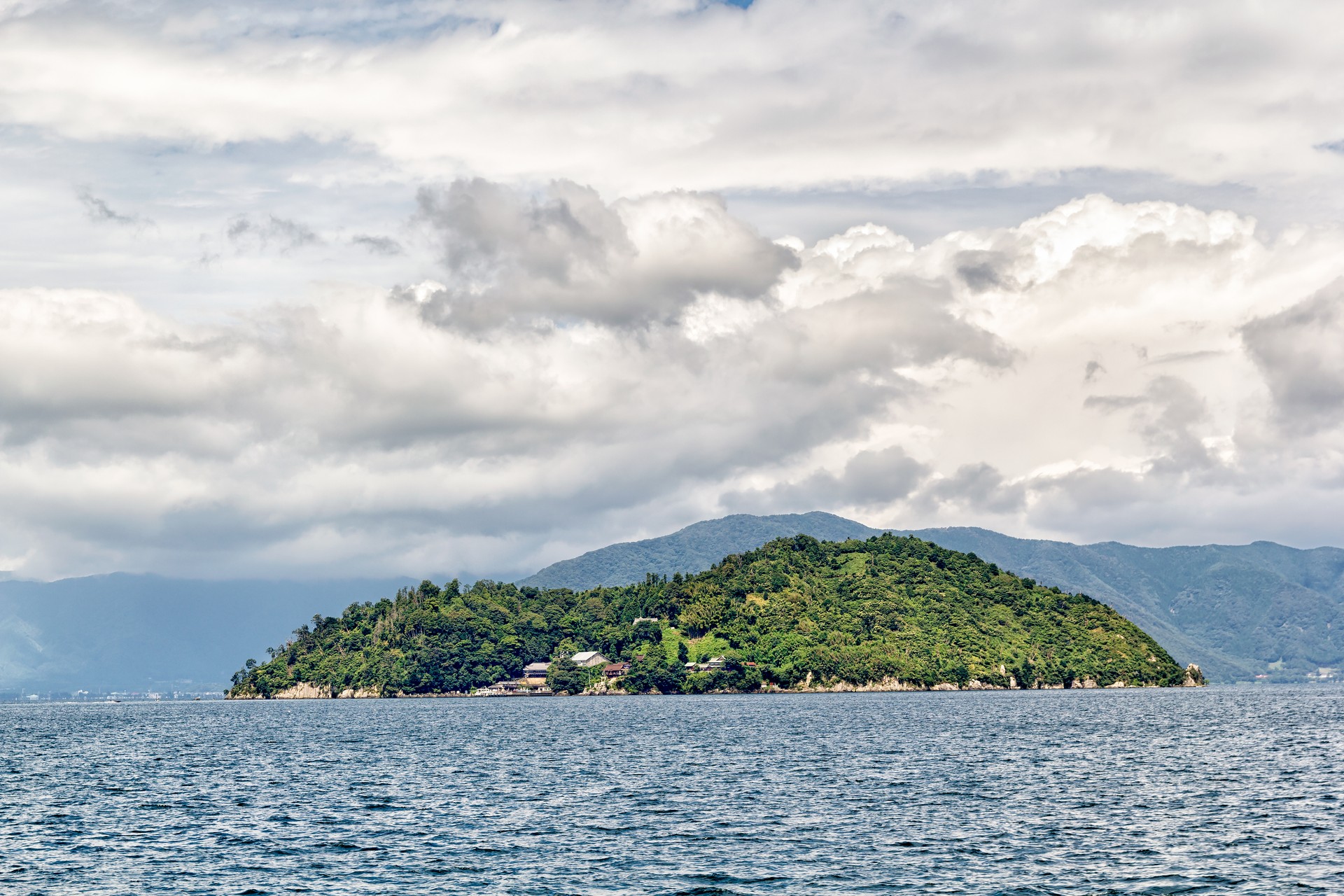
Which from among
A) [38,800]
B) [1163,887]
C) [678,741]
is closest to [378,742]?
[678,741]

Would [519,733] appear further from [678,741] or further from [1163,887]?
[1163,887]

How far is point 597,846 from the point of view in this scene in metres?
80.1

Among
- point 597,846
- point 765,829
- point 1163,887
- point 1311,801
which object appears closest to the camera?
point 1163,887

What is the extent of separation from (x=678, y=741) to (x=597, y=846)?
9141 cm

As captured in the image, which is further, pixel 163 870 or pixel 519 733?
pixel 519 733

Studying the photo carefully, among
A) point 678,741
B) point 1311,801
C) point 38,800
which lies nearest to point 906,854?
point 1311,801

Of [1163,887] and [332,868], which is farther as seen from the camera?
[332,868]

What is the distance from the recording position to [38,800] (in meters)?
113

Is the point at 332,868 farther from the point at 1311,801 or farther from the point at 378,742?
the point at 378,742

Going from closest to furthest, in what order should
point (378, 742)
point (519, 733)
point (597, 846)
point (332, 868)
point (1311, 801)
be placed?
point (332, 868)
point (597, 846)
point (1311, 801)
point (378, 742)
point (519, 733)

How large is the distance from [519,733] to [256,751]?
4245 centimetres

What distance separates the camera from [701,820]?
297 feet

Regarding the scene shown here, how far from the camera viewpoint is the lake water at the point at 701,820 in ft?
227

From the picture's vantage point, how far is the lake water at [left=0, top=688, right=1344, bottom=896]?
227 feet
